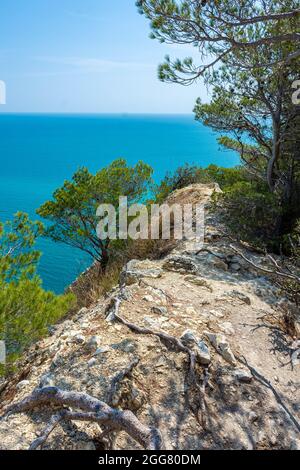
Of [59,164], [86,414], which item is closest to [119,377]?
[86,414]

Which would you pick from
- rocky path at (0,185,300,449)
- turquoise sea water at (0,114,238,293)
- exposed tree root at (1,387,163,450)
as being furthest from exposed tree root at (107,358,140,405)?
turquoise sea water at (0,114,238,293)

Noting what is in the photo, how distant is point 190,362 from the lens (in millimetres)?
4438

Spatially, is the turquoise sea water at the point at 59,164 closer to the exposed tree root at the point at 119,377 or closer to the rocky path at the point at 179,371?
the rocky path at the point at 179,371

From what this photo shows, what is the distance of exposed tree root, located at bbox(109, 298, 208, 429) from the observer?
3934 mm

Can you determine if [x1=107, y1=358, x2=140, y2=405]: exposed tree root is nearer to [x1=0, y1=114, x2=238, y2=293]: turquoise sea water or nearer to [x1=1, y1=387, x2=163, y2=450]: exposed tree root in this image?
[x1=1, y1=387, x2=163, y2=450]: exposed tree root

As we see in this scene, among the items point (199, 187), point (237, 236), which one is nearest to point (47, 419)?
point (237, 236)

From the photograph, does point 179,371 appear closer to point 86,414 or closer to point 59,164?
point 86,414

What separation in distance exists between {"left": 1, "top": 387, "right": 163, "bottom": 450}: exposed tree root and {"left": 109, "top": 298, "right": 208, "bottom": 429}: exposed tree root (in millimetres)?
660

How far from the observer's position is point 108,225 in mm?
15562

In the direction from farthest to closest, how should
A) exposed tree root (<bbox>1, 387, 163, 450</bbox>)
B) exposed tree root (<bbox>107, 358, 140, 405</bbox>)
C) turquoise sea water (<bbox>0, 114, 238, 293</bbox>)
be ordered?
turquoise sea water (<bbox>0, 114, 238, 293</bbox>)
exposed tree root (<bbox>107, 358, 140, 405</bbox>)
exposed tree root (<bbox>1, 387, 163, 450</bbox>)

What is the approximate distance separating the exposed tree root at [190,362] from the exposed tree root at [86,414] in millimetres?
660

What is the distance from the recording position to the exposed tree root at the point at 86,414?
11.1ft

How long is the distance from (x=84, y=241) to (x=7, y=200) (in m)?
53.9
